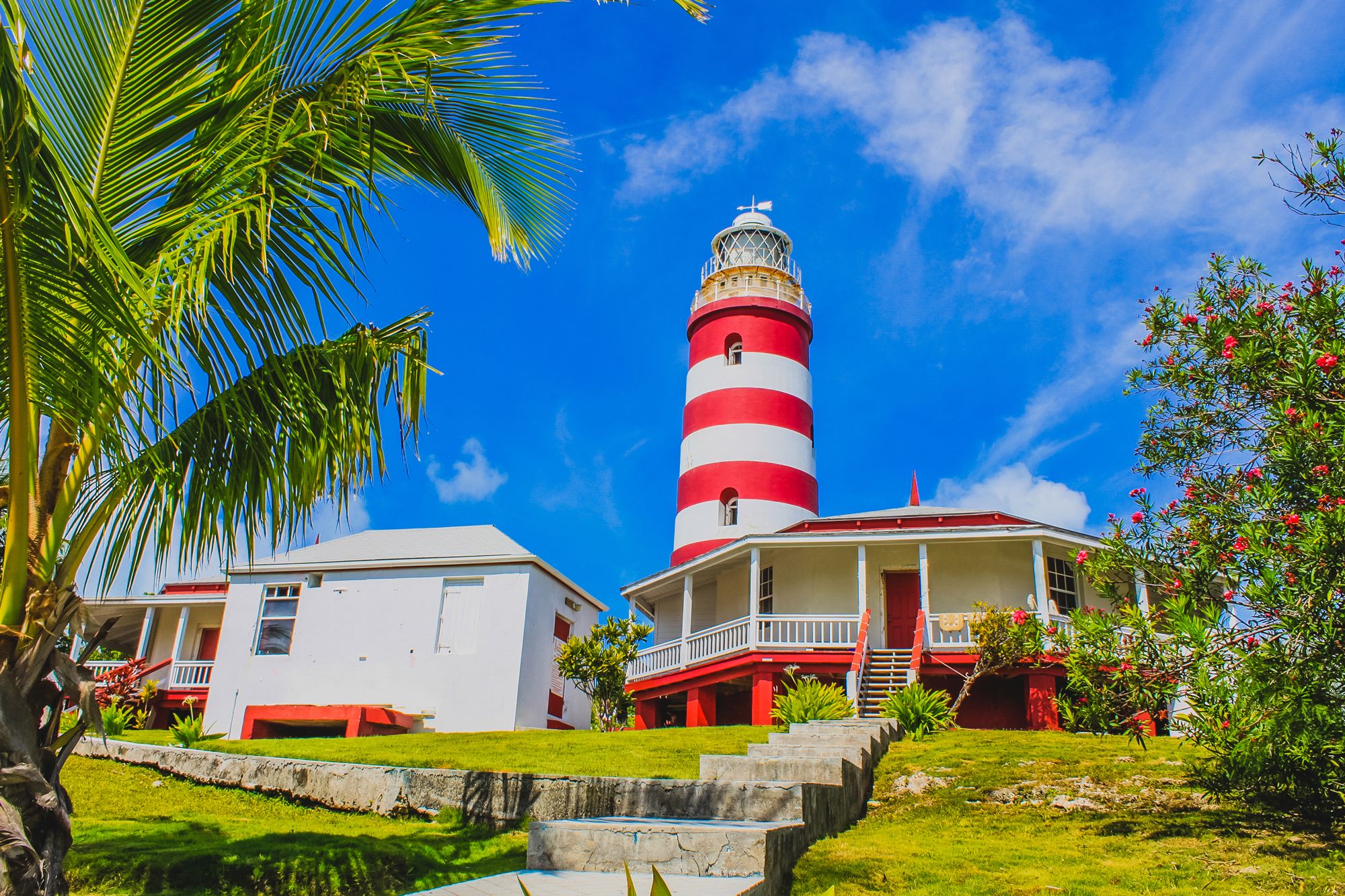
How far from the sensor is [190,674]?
2278cm

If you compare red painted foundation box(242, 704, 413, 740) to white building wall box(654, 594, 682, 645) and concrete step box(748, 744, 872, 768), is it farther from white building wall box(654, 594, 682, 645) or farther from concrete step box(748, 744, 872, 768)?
concrete step box(748, 744, 872, 768)

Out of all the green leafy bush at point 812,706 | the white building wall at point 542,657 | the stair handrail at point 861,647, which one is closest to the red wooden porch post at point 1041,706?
the stair handrail at point 861,647

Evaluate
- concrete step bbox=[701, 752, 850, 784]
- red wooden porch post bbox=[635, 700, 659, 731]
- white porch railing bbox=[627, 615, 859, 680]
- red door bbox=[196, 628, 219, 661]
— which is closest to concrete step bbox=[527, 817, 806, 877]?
concrete step bbox=[701, 752, 850, 784]

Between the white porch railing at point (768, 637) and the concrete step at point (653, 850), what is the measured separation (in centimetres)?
1340

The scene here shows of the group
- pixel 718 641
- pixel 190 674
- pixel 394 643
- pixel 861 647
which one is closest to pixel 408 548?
pixel 394 643

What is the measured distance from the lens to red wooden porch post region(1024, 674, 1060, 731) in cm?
1584

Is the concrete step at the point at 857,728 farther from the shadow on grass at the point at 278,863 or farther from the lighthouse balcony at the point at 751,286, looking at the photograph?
the lighthouse balcony at the point at 751,286

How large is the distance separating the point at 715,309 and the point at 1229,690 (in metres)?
21.4

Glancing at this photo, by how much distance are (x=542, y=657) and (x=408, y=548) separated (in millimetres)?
4014

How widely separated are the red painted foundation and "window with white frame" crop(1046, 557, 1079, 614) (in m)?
12.7

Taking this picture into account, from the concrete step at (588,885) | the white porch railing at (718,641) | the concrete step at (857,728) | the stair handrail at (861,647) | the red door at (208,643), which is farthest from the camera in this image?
the red door at (208,643)

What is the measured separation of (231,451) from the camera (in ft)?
16.0

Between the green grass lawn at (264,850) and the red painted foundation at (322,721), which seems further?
the red painted foundation at (322,721)

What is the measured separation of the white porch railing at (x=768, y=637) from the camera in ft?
59.4
